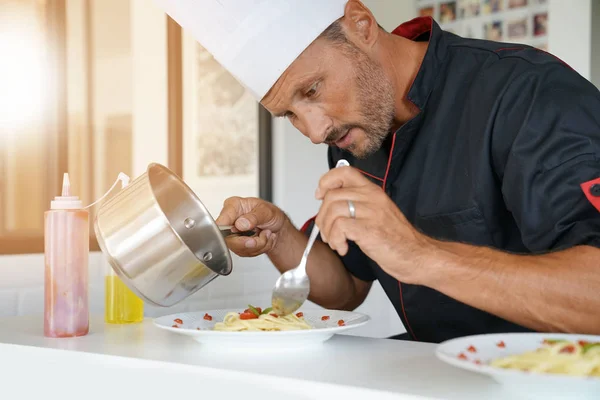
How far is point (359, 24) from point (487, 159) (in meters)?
0.43

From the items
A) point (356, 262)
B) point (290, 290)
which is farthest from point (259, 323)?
point (356, 262)

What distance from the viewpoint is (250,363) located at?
1132 millimetres

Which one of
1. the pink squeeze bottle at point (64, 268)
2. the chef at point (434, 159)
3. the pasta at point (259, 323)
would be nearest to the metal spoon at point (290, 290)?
the pasta at point (259, 323)

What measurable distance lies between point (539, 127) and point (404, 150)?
0.42 meters

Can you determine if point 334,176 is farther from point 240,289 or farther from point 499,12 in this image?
point 499,12

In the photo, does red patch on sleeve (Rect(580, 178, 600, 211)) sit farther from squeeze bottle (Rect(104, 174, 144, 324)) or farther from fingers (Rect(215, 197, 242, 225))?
squeeze bottle (Rect(104, 174, 144, 324))

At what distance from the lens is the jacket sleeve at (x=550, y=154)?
1.30m

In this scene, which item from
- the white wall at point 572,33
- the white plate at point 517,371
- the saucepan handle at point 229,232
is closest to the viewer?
the white plate at point 517,371

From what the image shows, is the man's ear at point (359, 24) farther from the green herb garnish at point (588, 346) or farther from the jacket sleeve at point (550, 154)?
the green herb garnish at point (588, 346)

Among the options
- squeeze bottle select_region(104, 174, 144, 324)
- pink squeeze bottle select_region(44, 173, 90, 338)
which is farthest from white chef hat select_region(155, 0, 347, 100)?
pink squeeze bottle select_region(44, 173, 90, 338)

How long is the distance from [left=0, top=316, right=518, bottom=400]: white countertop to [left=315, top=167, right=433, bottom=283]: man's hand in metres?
0.17

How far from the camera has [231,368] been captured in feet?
3.57

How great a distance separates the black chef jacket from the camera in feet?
4.41

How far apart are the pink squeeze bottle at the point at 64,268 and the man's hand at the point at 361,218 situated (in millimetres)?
539
